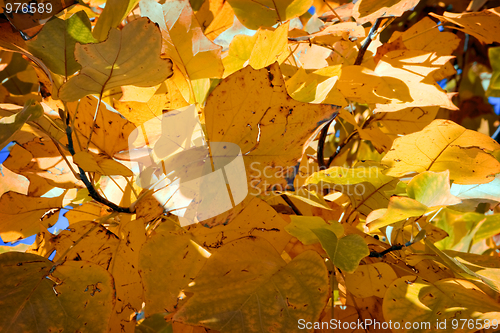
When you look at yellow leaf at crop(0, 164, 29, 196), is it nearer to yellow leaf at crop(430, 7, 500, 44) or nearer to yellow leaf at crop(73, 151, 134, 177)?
yellow leaf at crop(73, 151, 134, 177)

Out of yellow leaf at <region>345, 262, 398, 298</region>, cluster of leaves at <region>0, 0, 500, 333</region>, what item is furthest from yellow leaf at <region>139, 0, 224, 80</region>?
yellow leaf at <region>345, 262, 398, 298</region>

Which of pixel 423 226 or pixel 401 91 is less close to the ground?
pixel 401 91

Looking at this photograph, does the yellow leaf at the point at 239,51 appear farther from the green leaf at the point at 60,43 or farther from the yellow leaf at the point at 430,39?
the yellow leaf at the point at 430,39

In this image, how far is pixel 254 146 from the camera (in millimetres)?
252

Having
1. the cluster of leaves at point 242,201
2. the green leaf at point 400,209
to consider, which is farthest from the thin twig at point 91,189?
the green leaf at point 400,209

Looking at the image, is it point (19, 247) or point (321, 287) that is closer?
point (321, 287)

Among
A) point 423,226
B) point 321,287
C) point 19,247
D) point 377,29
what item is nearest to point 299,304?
point 321,287

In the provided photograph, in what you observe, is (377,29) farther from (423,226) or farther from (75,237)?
(75,237)

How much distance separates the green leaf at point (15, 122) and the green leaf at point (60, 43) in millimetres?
47

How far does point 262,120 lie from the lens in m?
0.25

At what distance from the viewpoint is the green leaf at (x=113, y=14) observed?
268 mm

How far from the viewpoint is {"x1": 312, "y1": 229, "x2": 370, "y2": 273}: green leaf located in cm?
22

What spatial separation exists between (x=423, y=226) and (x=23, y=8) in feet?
1.34

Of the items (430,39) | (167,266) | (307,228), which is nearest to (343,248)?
(307,228)
